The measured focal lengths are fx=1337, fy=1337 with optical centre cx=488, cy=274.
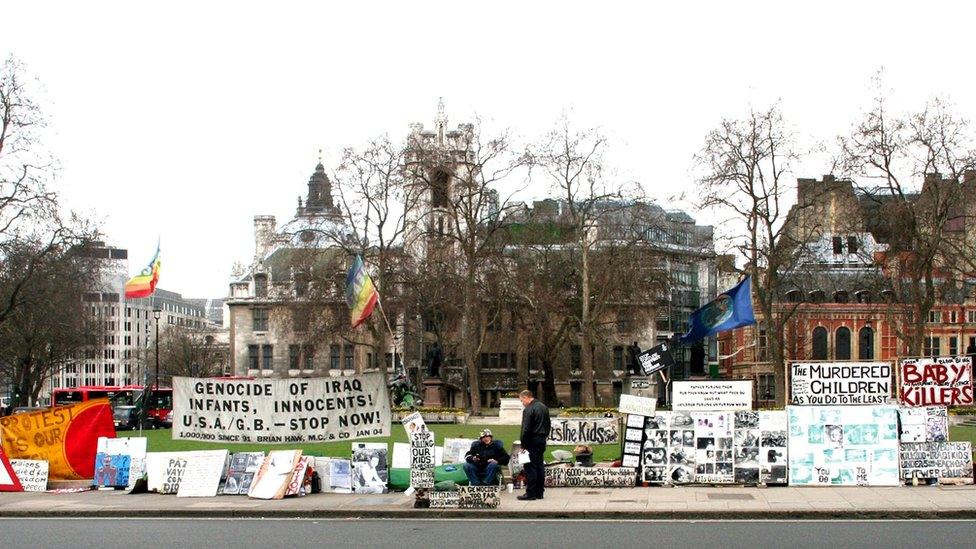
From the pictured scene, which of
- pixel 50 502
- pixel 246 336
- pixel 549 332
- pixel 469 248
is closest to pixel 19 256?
pixel 469 248

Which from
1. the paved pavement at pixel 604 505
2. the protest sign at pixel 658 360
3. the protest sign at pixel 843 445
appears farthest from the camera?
the protest sign at pixel 658 360

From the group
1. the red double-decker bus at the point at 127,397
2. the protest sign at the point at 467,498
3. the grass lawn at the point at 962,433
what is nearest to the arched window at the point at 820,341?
the red double-decker bus at the point at 127,397

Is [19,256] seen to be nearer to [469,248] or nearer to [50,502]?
[469,248]

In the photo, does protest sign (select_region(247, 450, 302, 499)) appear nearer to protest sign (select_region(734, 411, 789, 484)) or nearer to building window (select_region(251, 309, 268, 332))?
protest sign (select_region(734, 411, 789, 484))

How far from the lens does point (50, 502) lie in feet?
67.6

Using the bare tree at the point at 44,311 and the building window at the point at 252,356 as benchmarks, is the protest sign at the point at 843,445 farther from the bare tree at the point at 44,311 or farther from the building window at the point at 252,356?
the building window at the point at 252,356

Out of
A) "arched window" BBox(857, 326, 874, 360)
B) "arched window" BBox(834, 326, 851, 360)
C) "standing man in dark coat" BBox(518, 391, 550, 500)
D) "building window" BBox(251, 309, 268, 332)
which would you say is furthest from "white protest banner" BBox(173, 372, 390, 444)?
"arched window" BBox(857, 326, 874, 360)

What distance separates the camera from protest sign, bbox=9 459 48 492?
22.6 m

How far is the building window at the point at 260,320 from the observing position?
106375 millimetres

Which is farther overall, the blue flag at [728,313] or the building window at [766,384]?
the building window at [766,384]

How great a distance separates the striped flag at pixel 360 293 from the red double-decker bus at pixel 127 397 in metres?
37.2

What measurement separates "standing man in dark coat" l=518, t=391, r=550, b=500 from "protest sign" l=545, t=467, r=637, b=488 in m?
1.62

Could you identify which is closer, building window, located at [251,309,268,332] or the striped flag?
the striped flag

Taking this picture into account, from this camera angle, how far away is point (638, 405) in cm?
2188
